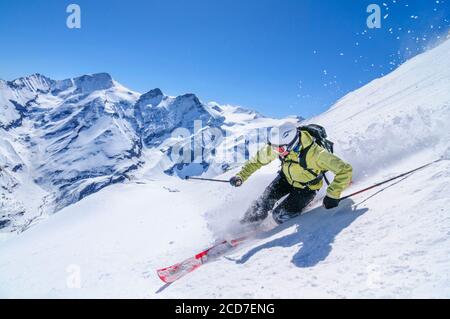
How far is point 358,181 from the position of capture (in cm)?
888

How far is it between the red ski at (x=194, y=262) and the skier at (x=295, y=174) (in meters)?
1.24

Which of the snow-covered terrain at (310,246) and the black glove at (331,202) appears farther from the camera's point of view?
the black glove at (331,202)

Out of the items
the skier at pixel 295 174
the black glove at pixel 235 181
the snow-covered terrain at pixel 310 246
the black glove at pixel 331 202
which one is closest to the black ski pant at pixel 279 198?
the skier at pixel 295 174

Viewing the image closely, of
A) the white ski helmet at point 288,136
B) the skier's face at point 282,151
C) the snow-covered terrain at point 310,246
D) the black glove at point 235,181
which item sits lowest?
the snow-covered terrain at point 310,246

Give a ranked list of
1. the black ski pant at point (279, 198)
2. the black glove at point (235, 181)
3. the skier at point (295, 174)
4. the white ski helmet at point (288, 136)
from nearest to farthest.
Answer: the skier at point (295, 174)
the white ski helmet at point (288, 136)
the black ski pant at point (279, 198)
the black glove at point (235, 181)

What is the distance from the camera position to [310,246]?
5879 mm

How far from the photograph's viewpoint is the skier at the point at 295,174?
6.86m

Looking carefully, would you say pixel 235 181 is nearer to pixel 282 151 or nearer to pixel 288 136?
pixel 282 151

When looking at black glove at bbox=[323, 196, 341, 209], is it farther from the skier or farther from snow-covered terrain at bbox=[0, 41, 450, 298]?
snow-covered terrain at bbox=[0, 41, 450, 298]

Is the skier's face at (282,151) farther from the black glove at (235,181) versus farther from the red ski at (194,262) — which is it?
the red ski at (194,262)

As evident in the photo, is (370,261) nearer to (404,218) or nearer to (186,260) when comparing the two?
(404,218)

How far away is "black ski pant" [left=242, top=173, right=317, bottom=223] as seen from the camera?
8078 millimetres
